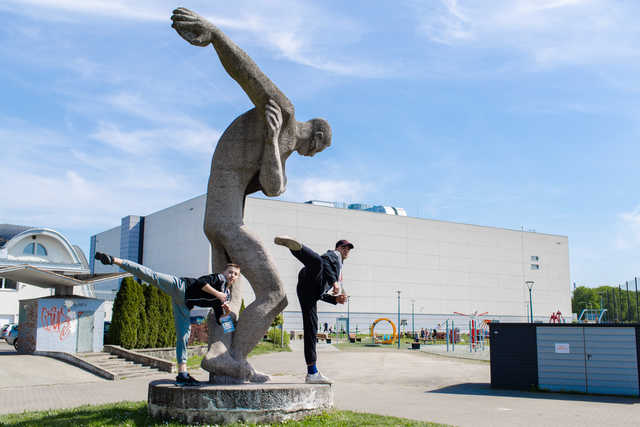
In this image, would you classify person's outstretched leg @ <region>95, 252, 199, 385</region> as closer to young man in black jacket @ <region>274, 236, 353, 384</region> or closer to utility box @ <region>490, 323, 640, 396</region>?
young man in black jacket @ <region>274, 236, 353, 384</region>

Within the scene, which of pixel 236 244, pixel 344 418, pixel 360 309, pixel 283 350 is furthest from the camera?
pixel 360 309

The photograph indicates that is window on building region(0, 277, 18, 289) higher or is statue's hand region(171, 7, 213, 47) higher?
statue's hand region(171, 7, 213, 47)

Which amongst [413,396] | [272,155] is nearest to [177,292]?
[272,155]

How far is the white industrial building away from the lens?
5169cm

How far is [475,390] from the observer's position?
12969 millimetres

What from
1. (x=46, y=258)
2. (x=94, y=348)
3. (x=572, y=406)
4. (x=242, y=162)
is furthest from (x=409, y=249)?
(x=242, y=162)

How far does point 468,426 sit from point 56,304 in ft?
50.6

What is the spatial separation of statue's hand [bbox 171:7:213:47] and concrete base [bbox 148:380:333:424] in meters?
4.25

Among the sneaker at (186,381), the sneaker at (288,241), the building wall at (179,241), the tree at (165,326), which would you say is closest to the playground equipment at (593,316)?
the tree at (165,326)

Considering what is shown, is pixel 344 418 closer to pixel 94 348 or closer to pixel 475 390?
pixel 475 390

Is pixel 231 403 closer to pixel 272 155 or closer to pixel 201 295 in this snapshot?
pixel 201 295

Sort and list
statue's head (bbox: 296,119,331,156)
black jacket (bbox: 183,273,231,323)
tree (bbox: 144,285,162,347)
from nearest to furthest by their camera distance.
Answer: black jacket (bbox: 183,273,231,323), statue's head (bbox: 296,119,331,156), tree (bbox: 144,285,162,347)

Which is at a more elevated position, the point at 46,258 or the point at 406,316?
the point at 46,258

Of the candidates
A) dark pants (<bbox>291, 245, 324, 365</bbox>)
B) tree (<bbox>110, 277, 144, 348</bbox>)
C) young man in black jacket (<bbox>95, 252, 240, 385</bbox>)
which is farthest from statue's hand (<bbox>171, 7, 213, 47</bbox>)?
tree (<bbox>110, 277, 144, 348</bbox>)
